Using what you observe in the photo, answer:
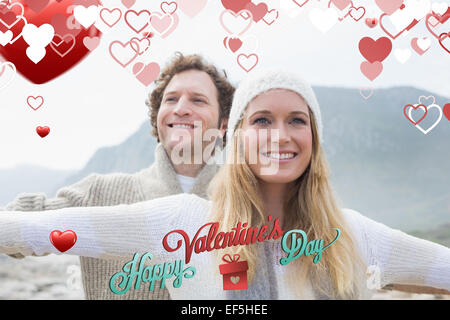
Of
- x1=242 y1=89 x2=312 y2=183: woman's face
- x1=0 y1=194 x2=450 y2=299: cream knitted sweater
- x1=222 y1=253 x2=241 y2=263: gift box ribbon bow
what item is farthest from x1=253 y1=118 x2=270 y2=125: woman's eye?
x1=222 y1=253 x2=241 y2=263: gift box ribbon bow

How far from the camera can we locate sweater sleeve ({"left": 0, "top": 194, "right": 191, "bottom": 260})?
1.36 metres

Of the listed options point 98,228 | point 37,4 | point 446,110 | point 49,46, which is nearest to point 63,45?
point 49,46

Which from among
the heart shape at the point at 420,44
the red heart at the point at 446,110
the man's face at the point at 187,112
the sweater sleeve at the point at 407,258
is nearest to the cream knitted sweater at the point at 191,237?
the sweater sleeve at the point at 407,258

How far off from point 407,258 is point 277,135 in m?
0.68

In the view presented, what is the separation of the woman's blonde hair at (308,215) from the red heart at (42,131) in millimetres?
871

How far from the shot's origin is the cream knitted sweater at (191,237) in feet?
4.54

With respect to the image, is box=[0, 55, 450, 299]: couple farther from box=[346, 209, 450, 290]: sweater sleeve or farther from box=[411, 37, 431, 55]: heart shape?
box=[411, 37, 431, 55]: heart shape

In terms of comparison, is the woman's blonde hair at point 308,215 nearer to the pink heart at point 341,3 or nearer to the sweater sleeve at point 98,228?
the sweater sleeve at point 98,228

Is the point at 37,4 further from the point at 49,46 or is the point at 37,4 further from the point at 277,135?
the point at 277,135

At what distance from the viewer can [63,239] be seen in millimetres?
1403

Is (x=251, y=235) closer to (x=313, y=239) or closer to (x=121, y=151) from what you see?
(x=313, y=239)

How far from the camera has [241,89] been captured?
5.34 feet

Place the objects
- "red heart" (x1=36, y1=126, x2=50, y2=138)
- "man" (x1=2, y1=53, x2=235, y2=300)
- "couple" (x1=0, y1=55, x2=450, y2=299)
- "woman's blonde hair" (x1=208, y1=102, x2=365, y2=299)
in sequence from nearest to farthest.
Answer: "couple" (x1=0, y1=55, x2=450, y2=299)
"woman's blonde hair" (x1=208, y1=102, x2=365, y2=299)
"man" (x1=2, y1=53, x2=235, y2=300)
"red heart" (x1=36, y1=126, x2=50, y2=138)

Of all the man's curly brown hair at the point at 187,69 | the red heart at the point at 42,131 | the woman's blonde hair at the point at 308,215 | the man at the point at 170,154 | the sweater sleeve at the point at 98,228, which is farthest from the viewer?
the man's curly brown hair at the point at 187,69
